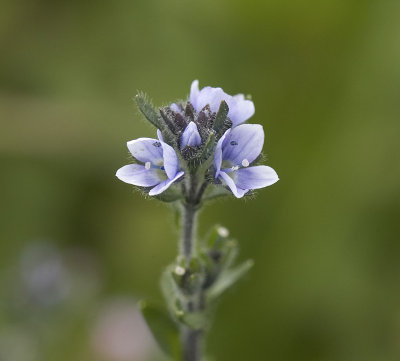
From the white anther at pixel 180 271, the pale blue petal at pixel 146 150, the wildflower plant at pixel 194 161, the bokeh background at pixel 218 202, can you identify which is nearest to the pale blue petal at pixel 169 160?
the wildflower plant at pixel 194 161

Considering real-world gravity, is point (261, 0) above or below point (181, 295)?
above

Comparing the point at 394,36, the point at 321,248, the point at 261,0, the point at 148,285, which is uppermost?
the point at 261,0

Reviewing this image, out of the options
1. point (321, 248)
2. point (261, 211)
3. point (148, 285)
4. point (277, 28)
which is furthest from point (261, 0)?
point (148, 285)

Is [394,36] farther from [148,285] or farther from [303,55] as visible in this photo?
[148,285]

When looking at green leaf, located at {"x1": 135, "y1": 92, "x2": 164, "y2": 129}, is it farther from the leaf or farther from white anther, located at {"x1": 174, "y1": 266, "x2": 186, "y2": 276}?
the leaf

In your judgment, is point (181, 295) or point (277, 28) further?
point (277, 28)

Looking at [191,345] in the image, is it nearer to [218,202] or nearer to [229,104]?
[229,104]

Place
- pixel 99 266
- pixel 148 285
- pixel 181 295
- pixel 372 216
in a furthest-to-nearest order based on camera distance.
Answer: pixel 99 266 → pixel 148 285 → pixel 372 216 → pixel 181 295
